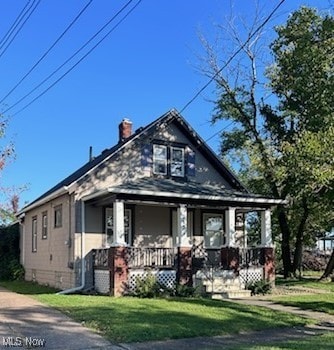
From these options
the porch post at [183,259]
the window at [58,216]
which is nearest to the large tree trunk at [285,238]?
the porch post at [183,259]

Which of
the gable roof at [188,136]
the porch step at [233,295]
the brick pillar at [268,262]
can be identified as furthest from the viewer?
the gable roof at [188,136]

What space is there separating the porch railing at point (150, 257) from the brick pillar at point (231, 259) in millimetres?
2209

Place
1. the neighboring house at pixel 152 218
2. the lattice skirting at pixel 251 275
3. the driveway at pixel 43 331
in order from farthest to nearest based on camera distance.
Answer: the lattice skirting at pixel 251 275 < the neighboring house at pixel 152 218 < the driveway at pixel 43 331

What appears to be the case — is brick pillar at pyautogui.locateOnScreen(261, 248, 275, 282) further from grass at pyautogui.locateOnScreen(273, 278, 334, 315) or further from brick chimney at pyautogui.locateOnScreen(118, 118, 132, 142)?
brick chimney at pyautogui.locateOnScreen(118, 118, 132, 142)

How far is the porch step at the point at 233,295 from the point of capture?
17487 millimetres

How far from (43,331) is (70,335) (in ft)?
2.14

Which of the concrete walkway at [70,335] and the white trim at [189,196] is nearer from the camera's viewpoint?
the concrete walkway at [70,335]

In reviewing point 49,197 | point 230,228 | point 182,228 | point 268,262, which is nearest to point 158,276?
point 182,228

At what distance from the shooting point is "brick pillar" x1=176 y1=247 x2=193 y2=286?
1803cm

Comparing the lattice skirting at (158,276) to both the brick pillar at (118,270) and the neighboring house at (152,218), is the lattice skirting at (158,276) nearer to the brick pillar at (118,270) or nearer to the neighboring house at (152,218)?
the neighboring house at (152,218)

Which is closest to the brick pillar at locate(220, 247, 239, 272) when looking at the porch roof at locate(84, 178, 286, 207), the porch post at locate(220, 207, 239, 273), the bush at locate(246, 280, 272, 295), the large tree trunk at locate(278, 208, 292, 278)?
the porch post at locate(220, 207, 239, 273)

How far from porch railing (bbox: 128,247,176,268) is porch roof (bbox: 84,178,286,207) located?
1.81m

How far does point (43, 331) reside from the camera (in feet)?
33.5

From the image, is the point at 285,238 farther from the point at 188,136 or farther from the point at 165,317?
the point at 165,317
